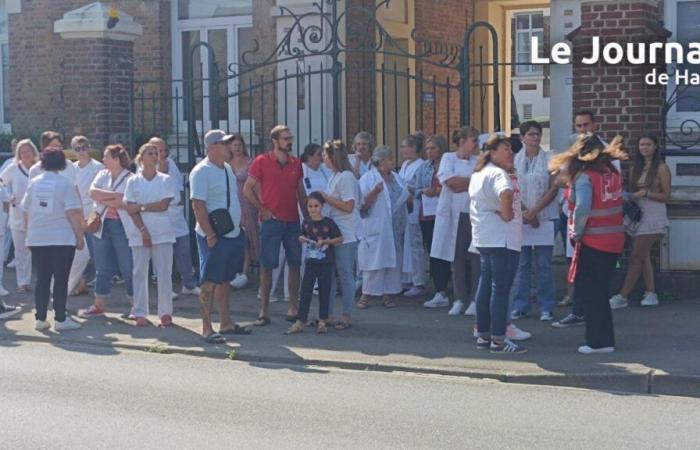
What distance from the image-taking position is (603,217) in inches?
401

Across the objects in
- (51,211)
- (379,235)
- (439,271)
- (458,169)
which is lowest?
(439,271)

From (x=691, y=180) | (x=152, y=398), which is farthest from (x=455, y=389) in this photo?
(x=691, y=180)

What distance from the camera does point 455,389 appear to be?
9.30m

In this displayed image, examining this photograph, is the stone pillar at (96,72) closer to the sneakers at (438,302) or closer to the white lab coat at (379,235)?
the white lab coat at (379,235)

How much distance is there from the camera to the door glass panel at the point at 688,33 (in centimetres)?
1442

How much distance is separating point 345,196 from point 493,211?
5.76 feet

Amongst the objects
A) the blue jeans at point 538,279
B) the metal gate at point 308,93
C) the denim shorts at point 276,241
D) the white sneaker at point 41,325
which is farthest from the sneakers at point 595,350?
the metal gate at point 308,93

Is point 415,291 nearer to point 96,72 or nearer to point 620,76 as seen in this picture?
point 620,76

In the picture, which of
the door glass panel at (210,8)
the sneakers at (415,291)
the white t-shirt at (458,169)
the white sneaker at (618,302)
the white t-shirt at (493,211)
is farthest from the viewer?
the door glass panel at (210,8)

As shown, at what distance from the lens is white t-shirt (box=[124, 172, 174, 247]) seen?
38.5 feet

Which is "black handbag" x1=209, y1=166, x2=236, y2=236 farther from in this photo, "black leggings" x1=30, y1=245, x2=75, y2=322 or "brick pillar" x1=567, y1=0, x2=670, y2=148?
"brick pillar" x1=567, y1=0, x2=670, y2=148

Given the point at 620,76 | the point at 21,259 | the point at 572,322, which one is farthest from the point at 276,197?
the point at 21,259

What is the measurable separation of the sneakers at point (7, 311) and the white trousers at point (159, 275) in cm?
154

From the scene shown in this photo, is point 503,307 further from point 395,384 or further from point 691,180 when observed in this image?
point 691,180
